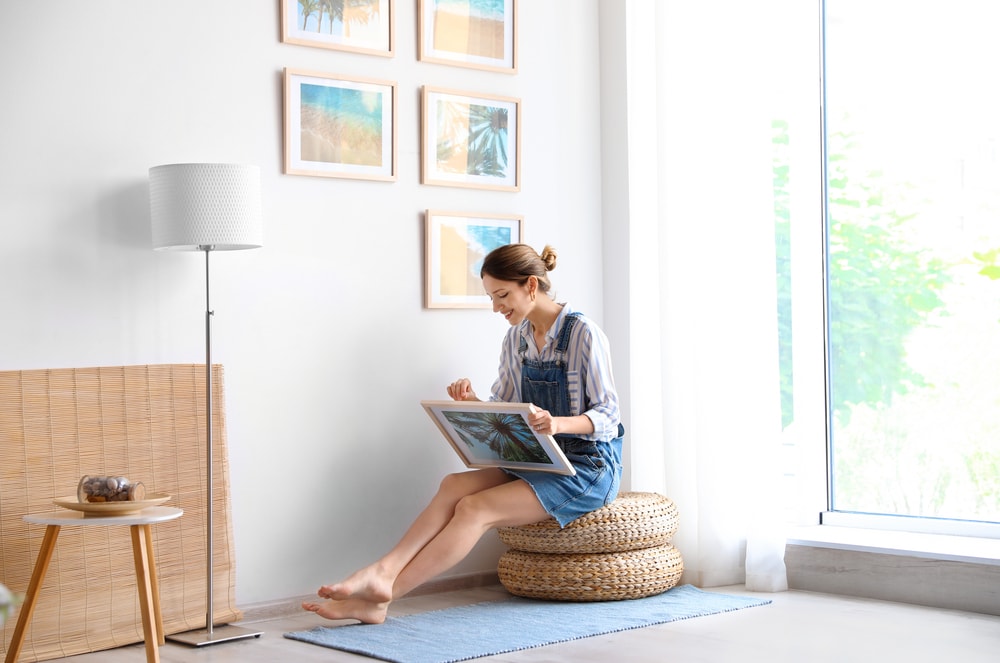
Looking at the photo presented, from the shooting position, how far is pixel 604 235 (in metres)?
4.82

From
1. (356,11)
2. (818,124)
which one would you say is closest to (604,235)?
(818,124)

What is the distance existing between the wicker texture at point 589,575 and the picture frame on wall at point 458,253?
0.96 metres

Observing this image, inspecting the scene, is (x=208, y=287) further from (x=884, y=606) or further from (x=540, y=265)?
(x=884, y=606)

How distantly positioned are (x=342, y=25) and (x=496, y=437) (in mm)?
1506

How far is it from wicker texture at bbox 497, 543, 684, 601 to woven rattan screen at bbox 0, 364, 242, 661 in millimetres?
976

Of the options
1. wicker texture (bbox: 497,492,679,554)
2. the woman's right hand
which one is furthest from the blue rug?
the woman's right hand

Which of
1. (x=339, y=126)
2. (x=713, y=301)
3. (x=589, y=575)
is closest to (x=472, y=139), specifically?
(x=339, y=126)

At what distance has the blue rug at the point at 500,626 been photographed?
3.21 meters

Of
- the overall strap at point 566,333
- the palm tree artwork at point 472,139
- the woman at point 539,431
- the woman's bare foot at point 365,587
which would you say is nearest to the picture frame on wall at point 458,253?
the palm tree artwork at point 472,139

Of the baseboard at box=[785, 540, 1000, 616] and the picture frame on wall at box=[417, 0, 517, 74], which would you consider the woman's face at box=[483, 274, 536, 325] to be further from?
the baseboard at box=[785, 540, 1000, 616]

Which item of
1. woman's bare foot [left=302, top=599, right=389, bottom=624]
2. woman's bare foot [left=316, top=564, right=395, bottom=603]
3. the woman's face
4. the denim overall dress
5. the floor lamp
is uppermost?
the floor lamp

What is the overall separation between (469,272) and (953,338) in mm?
1769

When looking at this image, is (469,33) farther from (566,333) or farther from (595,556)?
(595,556)

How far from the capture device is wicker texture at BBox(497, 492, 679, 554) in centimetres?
383
